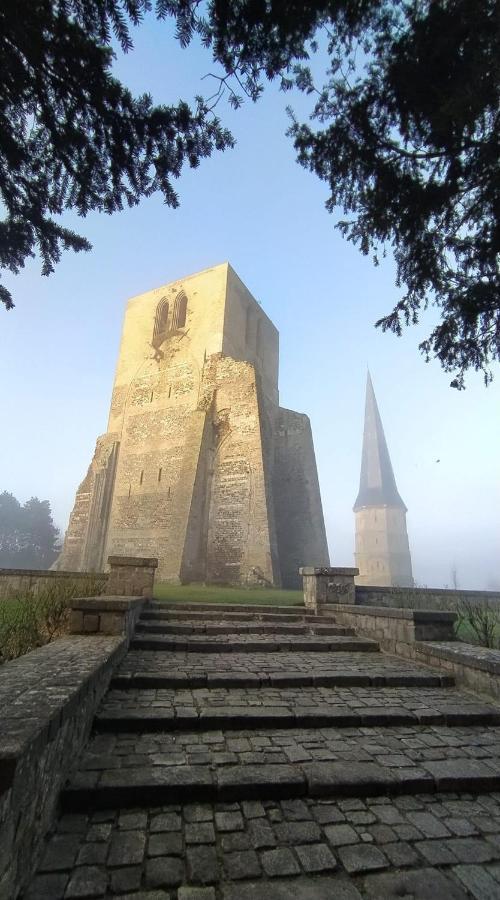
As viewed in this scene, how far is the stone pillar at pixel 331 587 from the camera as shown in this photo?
843 centimetres

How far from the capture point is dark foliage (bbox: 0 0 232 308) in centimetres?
308

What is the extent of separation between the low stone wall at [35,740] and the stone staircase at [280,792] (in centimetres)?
13

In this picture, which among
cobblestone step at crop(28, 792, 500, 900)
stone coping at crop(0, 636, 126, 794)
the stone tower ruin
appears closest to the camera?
stone coping at crop(0, 636, 126, 794)

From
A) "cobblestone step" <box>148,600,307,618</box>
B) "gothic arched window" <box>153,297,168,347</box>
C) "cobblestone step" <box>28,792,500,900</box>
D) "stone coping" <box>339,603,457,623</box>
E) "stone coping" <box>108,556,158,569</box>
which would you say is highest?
"gothic arched window" <box>153,297,168,347</box>

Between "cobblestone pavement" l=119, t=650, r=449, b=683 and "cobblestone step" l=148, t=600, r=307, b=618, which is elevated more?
"cobblestone step" l=148, t=600, r=307, b=618

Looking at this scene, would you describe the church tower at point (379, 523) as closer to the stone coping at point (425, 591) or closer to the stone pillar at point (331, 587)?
the stone coping at point (425, 591)

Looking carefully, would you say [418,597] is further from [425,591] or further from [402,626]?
[402,626]

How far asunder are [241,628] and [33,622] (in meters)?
3.37

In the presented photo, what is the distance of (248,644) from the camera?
6.11 meters

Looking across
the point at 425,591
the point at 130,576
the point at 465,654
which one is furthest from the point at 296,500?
the point at 465,654

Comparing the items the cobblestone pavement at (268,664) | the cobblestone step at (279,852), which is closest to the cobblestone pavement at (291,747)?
the cobblestone step at (279,852)

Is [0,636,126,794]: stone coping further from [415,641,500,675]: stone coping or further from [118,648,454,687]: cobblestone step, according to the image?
[415,641,500,675]: stone coping

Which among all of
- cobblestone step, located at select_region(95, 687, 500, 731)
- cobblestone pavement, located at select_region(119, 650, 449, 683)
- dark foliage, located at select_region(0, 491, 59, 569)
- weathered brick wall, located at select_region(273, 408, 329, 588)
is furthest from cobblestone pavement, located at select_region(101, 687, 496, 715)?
dark foliage, located at select_region(0, 491, 59, 569)

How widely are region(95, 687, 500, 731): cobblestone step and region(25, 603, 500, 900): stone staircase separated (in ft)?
0.05
